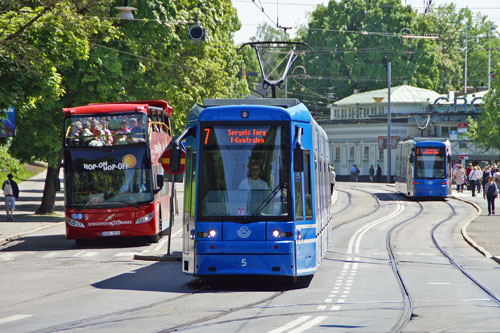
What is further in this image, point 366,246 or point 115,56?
point 115,56

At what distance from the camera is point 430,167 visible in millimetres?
46375

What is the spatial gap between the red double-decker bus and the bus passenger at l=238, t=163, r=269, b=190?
977cm

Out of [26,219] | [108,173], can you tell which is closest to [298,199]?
[108,173]

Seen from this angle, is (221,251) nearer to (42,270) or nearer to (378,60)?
(42,270)

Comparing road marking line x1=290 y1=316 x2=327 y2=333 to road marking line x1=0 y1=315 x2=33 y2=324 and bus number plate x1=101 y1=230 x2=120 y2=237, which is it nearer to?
road marking line x1=0 y1=315 x2=33 y2=324

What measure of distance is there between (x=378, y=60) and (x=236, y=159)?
239 feet

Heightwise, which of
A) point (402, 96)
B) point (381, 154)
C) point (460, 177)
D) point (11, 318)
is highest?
point (402, 96)

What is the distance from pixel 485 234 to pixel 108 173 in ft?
40.3

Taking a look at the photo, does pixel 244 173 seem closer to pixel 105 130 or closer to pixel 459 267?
pixel 459 267

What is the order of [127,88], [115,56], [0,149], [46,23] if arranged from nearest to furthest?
[46,23], [115,56], [127,88], [0,149]

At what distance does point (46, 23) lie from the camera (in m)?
23.9

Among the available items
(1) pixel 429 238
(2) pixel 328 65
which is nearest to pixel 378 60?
(2) pixel 328 65

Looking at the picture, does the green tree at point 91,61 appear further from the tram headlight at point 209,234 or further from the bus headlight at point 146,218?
the tram headlight at point 209,234

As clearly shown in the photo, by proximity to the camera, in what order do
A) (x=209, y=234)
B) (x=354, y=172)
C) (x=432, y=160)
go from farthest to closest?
1. (x=354, y=172)
2. (x=432, y=160)
3. (x=209, y=234)
